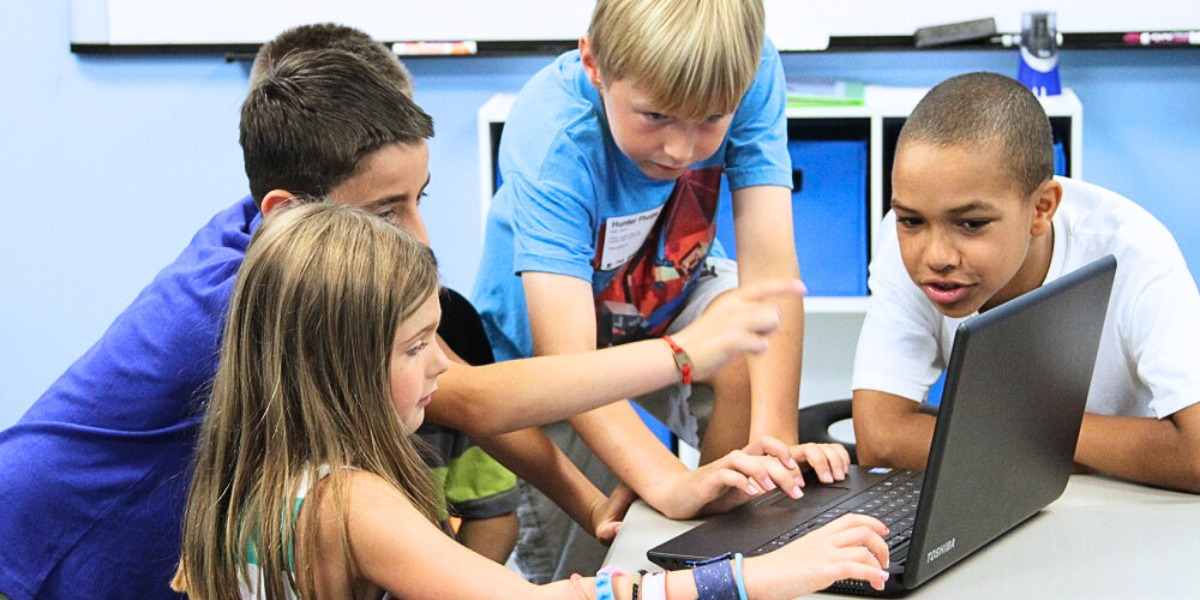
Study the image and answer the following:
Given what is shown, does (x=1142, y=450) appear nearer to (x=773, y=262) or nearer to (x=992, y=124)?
(x=992, y=124)

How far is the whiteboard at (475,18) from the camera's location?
10.1 ft

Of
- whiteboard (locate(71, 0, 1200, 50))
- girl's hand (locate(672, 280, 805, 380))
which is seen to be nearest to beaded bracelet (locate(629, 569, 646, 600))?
girl's hand (locate(672, 280, 805, 380))

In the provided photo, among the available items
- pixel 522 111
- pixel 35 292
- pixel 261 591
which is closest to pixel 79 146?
pixel 35 292

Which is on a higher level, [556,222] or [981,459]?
[556,222]

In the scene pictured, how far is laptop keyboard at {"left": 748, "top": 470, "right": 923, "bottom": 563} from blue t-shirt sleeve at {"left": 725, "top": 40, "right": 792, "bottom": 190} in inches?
19.5

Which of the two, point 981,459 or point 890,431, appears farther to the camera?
point 890,431

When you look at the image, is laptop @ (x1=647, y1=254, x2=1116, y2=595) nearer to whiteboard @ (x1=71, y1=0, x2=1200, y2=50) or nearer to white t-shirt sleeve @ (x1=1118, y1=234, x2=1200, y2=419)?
white t-shirt sleeve @ (x1=1118, y1=234, x2=1200, y2=419)

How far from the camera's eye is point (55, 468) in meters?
1.43

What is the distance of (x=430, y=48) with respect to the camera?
3.16 metres

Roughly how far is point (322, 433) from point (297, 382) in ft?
0.18

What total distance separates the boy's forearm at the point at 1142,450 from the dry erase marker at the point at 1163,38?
1838 millimetres

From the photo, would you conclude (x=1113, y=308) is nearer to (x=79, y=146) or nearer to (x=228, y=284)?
(x=228, y=284)

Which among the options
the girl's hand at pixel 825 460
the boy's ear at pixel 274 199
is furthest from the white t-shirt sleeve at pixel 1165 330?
the boy's ear at pixel 274 199

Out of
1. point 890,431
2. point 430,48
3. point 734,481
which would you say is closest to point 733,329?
point 734,481
